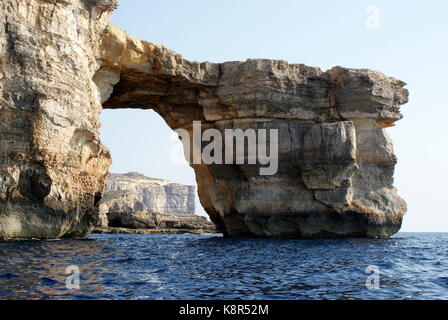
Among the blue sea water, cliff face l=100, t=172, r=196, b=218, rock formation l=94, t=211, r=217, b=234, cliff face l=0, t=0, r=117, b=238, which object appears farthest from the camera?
cliff face l=100, t=172, r=196, b=218

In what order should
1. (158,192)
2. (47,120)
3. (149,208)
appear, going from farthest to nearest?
(158,192) → (149,208) → (47,120)

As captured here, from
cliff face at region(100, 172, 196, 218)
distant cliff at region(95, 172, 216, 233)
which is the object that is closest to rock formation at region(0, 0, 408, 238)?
distant cliff at region(95, 172, 216, 233)

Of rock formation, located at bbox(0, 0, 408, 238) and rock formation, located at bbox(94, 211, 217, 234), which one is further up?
rock formation, located at bbox(0, 0, 408, 238)

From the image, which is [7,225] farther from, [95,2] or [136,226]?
[136,226]
